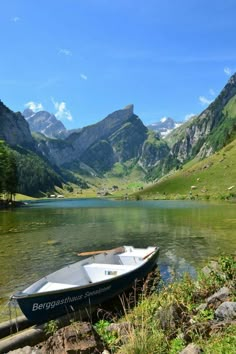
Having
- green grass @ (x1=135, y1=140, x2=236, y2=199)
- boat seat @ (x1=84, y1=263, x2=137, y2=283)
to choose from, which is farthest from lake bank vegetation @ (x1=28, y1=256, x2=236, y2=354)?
green grass @ (x1=135, y1=140, x2=236, y2=199)

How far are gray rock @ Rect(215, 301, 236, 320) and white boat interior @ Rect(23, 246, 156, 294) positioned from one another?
754 cm

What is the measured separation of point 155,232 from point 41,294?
1631 inches

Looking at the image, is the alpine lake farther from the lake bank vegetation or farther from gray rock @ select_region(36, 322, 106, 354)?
gray rock @ select_region(36, 322, 106, 354)

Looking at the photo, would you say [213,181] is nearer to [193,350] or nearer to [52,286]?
[52,286]

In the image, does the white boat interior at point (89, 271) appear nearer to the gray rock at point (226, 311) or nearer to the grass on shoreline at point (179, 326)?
the grass on shoreline at point (179, 326)

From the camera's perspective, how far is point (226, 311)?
13141 mm

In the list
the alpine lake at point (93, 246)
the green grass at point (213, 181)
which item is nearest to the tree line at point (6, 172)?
the alpine lake at point (93, 246)

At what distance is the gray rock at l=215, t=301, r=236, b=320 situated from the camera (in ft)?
42.2

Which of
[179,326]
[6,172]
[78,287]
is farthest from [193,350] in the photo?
[6,172]

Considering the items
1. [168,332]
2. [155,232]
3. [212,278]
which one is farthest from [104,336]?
[155,232]

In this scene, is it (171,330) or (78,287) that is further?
(78,287)

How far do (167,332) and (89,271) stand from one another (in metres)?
11.2

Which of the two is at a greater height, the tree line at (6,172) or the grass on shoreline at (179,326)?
the tree line at (6,172)

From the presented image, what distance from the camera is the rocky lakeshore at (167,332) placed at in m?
10.5
